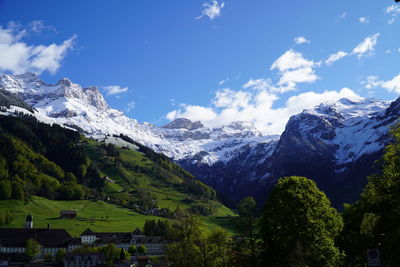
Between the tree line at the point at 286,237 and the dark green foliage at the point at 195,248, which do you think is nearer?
the tree line at the point at 286,237

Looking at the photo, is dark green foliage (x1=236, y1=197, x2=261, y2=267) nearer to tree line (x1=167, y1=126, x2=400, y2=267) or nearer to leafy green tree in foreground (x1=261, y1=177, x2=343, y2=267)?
tree line (x1=167, y1=126, x2=400, y2=267)

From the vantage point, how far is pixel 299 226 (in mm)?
51000

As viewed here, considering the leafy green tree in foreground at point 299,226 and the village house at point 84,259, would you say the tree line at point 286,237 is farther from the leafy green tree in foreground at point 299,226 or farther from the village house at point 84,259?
the village house at point 84,259

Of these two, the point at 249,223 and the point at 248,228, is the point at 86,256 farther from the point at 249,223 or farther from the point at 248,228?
the point at 249,223

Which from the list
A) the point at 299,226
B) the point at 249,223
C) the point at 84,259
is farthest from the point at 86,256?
the point at 299,226

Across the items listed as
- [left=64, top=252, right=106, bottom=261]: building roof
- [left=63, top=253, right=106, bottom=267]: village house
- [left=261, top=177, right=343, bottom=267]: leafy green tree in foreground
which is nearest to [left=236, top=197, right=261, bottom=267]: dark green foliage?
[left=261, top=177, right=343, bottom=267]: leafy green tree in foreground

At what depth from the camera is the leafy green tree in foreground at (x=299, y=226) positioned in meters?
48.2

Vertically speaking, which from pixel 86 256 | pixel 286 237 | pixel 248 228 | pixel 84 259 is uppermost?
pixel 248 228

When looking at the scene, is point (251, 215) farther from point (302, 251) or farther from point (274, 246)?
point (302, 251)

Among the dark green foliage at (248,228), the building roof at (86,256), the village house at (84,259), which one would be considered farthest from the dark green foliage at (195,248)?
the building roof at (86,256)

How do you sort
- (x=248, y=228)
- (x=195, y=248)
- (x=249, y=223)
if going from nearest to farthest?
(x=249, y=223) → (x=248, y=228) → (x=195, y=248)

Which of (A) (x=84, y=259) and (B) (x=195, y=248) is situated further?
(A) (x=84, y=259)

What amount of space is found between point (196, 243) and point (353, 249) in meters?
21.7

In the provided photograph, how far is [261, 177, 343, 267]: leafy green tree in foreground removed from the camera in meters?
48.2
